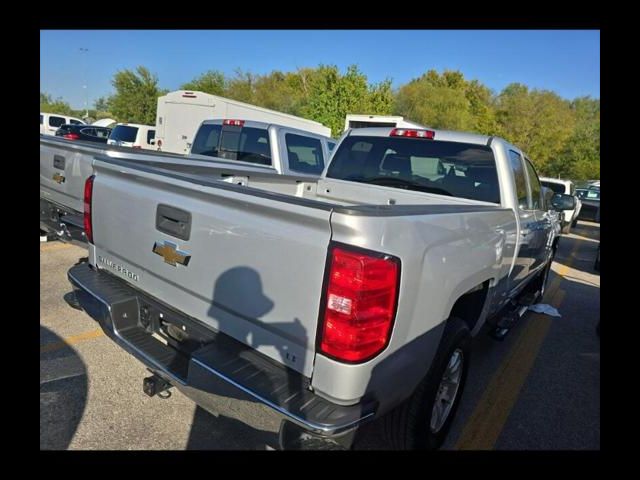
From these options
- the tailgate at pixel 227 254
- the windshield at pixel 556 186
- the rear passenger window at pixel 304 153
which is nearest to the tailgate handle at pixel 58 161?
the tailgate at pixel 227 254

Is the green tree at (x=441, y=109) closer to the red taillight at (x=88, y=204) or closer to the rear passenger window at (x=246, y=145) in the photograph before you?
the rear passenger window at (x=246, y=145)

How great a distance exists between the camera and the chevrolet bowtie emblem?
2303mm

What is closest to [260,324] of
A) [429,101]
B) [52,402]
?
[52,402]

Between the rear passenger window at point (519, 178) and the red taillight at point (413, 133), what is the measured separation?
725 millimetres

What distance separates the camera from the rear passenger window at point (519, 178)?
3564 mm

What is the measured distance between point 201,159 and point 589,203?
17.7 m

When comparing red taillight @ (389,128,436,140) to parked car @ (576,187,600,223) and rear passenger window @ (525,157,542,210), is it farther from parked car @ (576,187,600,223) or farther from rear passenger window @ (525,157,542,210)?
parked car @ (576,187,600,223)

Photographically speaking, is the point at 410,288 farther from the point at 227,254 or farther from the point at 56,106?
the point at 56,106

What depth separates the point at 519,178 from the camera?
3717 millimetres

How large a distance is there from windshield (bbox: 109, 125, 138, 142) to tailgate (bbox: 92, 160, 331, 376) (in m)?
14.4

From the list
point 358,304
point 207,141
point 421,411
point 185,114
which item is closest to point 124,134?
point 185,114

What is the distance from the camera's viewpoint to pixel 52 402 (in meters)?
2.76
